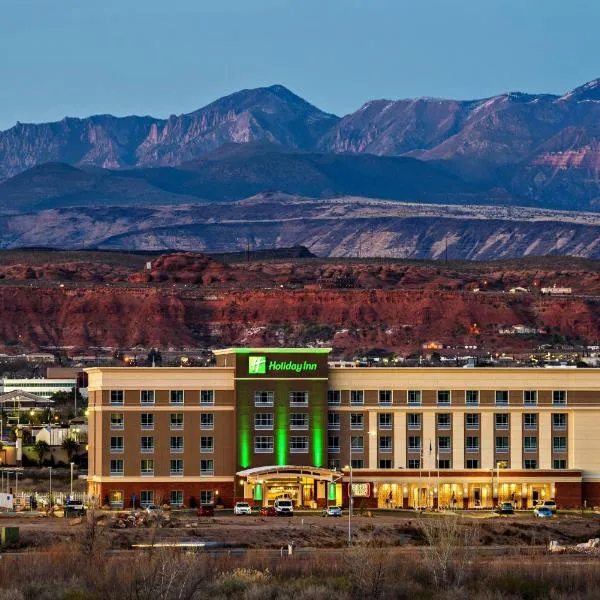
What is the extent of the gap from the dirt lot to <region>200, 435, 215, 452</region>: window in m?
10.3

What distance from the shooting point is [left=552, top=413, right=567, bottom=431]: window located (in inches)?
4862

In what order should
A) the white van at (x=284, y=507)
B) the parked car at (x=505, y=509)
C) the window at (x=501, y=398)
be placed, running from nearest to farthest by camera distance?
the white van at (x=284, y=507) → the parked car at (x=505, y=509) → the window at (x=501, y=398)

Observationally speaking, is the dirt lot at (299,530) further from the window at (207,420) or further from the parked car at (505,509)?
the window at (207,420)

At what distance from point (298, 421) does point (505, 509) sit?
1278 centimetres

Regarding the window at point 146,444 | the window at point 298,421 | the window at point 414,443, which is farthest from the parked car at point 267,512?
the window at point 414,443

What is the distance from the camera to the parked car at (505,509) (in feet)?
380

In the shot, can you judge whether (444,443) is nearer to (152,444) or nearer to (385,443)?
(385,443)

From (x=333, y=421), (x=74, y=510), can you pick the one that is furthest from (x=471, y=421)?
(x=74, y=510)

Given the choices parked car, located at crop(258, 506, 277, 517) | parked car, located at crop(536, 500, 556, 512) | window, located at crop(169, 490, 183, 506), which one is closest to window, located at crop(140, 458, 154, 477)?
window, located at crop(169, 490, 183, 506)

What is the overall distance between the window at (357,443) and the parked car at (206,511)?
952cm

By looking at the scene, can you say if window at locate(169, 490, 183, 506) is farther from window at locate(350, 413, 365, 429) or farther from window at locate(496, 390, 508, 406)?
window at locate(496, 390, 508, 406)

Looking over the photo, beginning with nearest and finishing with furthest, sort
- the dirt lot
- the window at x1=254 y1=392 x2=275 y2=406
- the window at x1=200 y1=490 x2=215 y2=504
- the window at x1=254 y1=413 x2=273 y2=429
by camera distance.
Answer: the dirt lot
the window at x1=200 y1=490 x2=215 y2=504
the window at x1=254 y1=392 x2=275 y2=406
the window at x1=254 y1=413 x2=273 y2=429

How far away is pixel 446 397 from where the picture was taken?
402 feet

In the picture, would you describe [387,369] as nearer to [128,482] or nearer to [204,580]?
[128,482]
